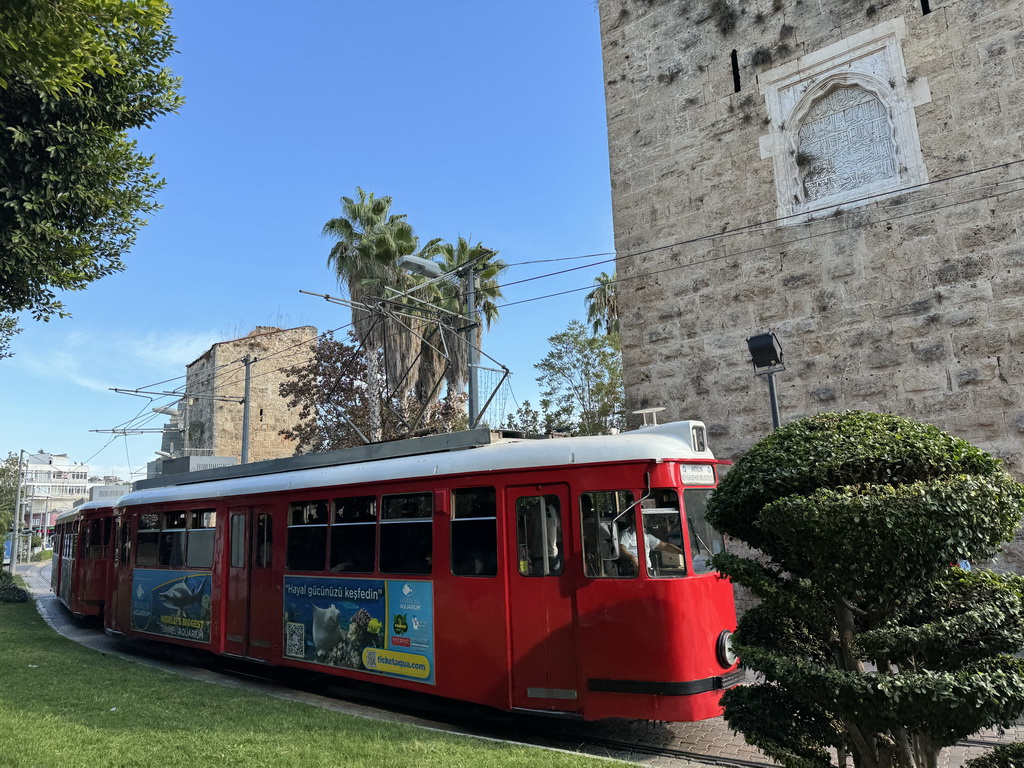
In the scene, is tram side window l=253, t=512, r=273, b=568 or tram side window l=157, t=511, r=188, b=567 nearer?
tram side window l=253, t=512, r=273, b=568

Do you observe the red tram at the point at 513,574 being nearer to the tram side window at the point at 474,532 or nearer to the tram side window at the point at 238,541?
the tram side window at the point at 474,532

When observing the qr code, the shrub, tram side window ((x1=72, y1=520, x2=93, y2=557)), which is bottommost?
the shrub

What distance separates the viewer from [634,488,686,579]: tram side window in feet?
22.0

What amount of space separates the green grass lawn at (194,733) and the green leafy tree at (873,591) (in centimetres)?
172

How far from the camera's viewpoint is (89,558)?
15141 millimetres

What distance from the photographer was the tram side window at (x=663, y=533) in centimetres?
671

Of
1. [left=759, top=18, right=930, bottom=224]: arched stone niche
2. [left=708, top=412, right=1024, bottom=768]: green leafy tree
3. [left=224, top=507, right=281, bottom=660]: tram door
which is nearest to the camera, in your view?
[left=708, top=412, right=1024, bottom=768]: green leafy tree

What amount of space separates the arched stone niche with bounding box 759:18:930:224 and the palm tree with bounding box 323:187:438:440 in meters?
14.0

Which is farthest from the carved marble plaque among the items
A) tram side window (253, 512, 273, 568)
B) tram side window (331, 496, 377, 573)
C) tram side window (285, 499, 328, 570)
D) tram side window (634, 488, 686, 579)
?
tram side window (253, 512, 273, 568)

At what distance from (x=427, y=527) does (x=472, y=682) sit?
62.8 inches

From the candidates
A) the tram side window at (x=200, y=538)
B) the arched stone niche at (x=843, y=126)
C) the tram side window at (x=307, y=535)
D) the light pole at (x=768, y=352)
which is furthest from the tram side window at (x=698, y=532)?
the tram side window at (x=200, y=538)

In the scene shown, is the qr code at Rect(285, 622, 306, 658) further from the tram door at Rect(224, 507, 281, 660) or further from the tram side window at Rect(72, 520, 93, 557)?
the tram side window at Rect(72, 520, 93, 557)

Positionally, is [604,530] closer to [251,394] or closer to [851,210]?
[851,210]

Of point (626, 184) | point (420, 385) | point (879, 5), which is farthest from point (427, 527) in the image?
point (420, 385)
